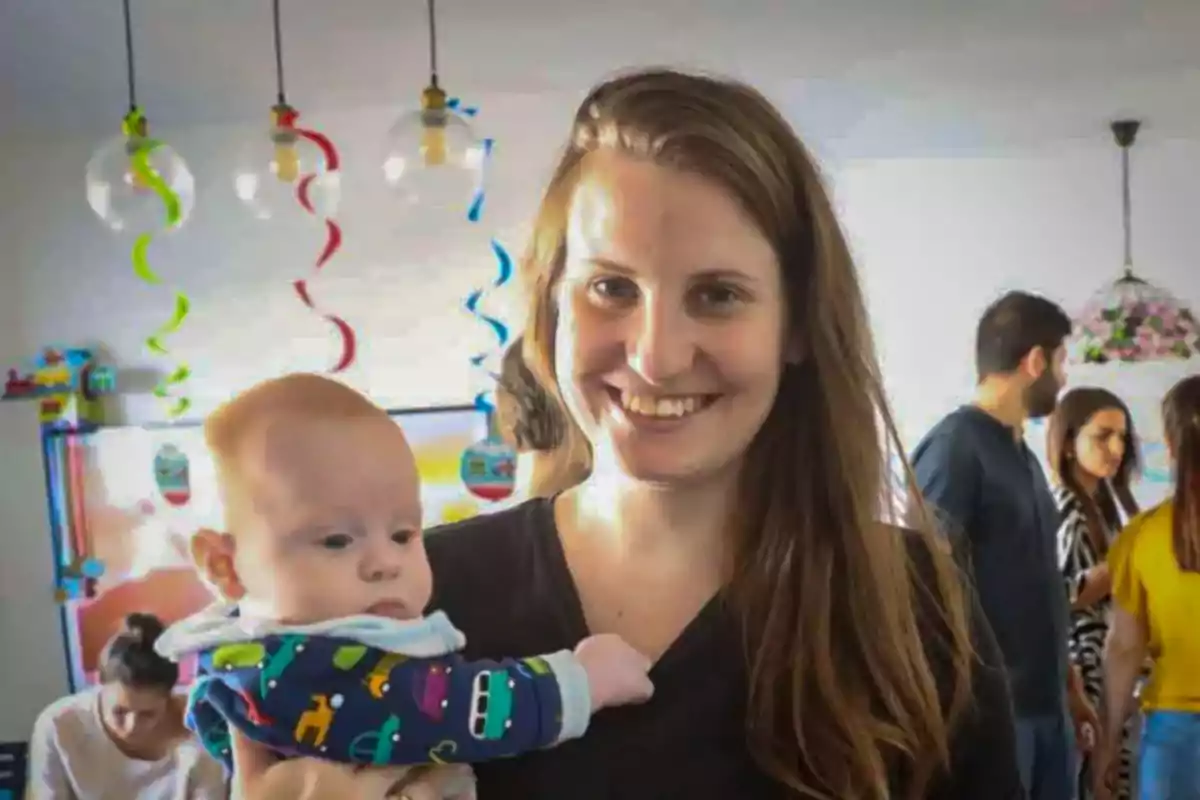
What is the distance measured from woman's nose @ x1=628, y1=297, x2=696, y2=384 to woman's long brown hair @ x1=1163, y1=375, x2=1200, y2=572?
172 centimetres

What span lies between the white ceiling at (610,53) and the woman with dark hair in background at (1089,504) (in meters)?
0.76

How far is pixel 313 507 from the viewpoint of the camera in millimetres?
741

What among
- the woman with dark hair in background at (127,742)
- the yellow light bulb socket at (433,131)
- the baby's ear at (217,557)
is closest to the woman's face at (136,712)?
the woman with dark hair in background at (127,742)

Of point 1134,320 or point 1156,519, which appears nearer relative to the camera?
point 1156,519

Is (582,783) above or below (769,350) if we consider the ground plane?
below

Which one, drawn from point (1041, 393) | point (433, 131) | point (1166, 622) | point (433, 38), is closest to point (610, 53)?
point (433, 38)

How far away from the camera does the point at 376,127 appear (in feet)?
9.15

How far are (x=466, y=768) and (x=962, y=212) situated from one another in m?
2.90

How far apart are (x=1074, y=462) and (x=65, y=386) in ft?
7.91

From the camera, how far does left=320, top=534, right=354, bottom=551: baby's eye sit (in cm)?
75

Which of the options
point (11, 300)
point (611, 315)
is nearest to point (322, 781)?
point (611, 315)

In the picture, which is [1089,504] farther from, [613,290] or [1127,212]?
[613,290]

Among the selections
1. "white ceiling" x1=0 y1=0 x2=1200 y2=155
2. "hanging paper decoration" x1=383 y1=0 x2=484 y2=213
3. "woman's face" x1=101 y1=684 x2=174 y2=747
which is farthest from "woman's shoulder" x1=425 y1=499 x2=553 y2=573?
"woman's face" x1=101 y1=684 x2=174 y2=747

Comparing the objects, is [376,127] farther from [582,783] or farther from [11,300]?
[582,783]
